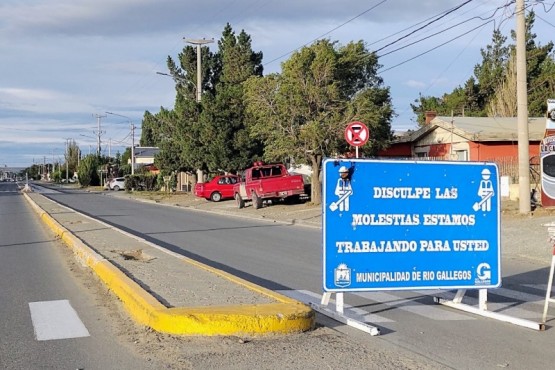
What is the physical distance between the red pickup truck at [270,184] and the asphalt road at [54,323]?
59.8ft

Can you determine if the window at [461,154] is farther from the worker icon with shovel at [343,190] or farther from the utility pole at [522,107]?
the worker icon with shovel at [343,190]

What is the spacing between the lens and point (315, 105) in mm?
29297

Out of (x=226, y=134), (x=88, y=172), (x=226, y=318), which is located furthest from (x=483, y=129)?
(x=88, y=172)

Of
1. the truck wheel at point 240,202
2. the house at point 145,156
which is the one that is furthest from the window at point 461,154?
the house at point 145,156

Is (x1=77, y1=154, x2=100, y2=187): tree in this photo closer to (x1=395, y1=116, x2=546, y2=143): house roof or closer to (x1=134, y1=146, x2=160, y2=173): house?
(x1=134, y1=146, x2=160, y2=173): house

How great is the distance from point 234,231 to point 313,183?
986 cm

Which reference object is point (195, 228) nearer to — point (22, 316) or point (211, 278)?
point (211, 278)

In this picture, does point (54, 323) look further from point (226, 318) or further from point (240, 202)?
point (240, 202)

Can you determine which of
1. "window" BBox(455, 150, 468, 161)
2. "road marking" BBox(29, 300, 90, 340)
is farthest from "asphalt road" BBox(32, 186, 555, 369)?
"window" BBox(455, 150, 468, 161)

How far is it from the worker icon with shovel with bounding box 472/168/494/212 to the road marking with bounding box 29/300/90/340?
500cm

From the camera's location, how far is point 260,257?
15055mm

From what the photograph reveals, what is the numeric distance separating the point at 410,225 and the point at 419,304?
5.74 ft

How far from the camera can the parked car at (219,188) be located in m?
43.2

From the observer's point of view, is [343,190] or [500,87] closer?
[343,190]
